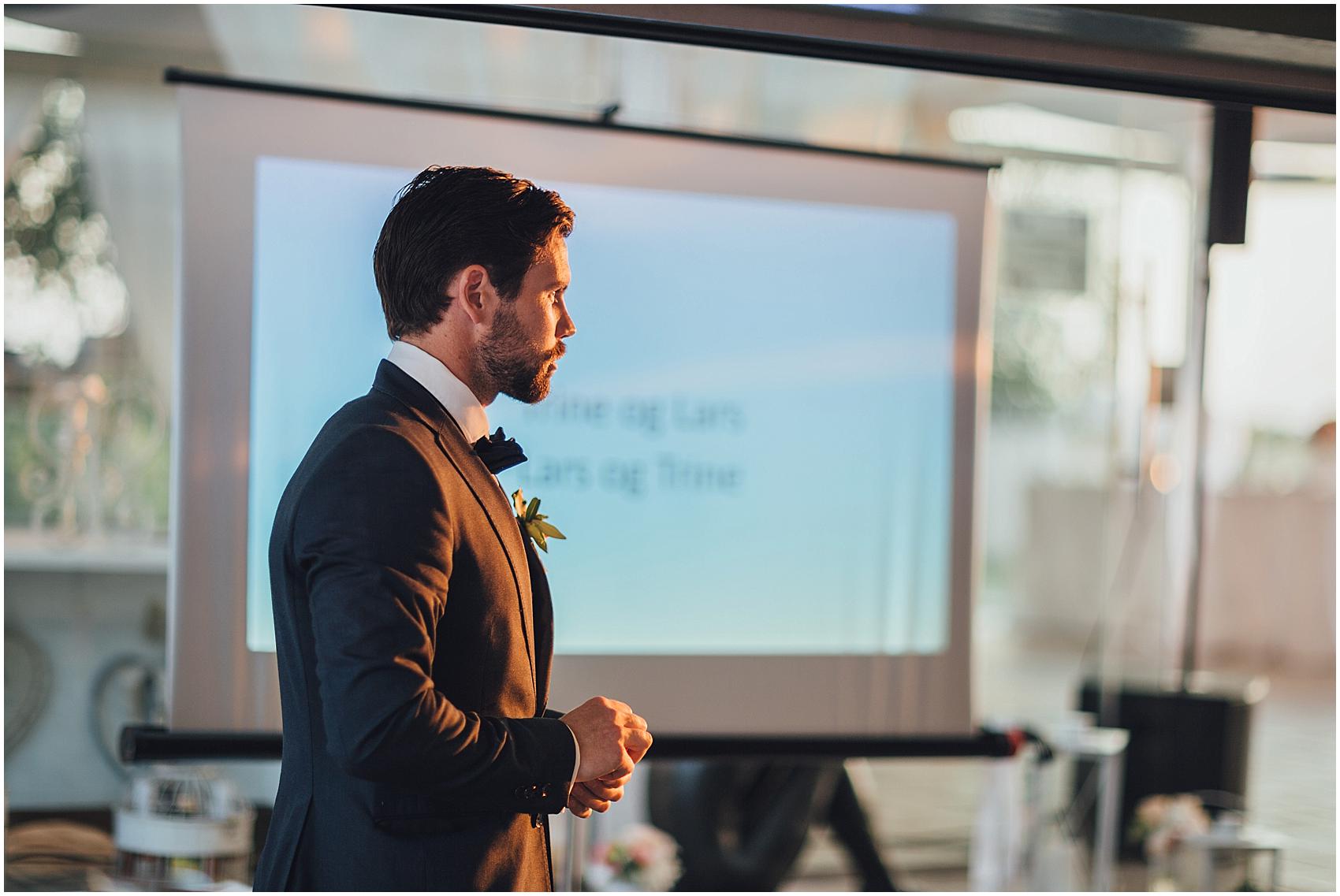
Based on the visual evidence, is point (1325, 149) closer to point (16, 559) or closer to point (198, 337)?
point (198, 337)

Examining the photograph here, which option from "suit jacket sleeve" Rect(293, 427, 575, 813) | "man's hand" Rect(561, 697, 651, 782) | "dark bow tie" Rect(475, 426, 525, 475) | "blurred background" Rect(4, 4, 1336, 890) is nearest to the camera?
"suit jacket sleeve" Rect(293, 427, 575, 813)

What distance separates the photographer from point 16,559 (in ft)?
14.5

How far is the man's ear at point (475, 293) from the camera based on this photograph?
4.49 feet

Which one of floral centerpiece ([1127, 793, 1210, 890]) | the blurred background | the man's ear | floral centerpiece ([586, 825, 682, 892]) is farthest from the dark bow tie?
floral centerpiece ([1127, 793, 1210, 890])

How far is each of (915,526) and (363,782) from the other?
6.43 feet

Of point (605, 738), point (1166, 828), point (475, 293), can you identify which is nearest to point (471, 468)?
point (475, 293)

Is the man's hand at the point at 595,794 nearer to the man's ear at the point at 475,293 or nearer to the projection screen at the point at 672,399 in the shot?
the man's ear at the point at 475,293

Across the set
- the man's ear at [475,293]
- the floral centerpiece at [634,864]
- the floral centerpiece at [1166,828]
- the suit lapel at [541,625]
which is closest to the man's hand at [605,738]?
the suit lapel at [541,625]

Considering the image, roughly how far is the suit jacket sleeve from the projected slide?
4.56ft

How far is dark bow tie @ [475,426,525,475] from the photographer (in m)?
1.44

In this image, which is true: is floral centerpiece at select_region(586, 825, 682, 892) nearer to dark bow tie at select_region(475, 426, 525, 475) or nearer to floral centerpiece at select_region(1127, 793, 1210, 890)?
floral centerpiece at select_region(1127, 793, 1210, 890)

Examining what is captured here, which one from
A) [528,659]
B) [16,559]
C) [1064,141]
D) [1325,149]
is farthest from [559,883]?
[1325,149]

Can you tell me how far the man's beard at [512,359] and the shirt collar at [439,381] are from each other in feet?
0.12

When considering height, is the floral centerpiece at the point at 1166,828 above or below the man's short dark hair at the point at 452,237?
below
